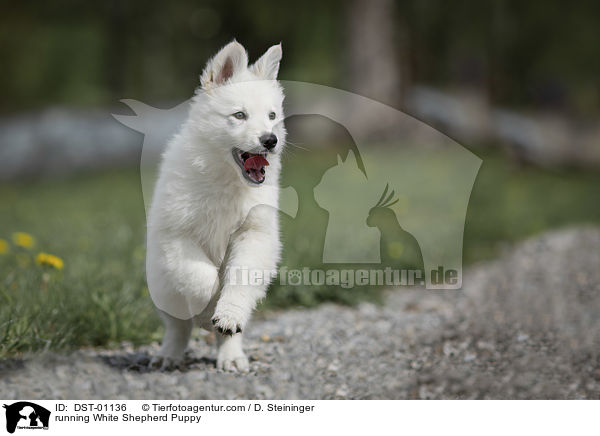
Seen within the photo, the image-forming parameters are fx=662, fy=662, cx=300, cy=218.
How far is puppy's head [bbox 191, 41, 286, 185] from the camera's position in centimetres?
283

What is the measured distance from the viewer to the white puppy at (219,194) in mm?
2818

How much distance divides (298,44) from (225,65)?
943cm

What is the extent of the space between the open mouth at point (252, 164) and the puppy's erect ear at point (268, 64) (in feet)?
1.19

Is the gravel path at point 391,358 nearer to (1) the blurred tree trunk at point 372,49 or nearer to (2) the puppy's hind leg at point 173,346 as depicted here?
(2) the puppy's hind leg at point 173,346

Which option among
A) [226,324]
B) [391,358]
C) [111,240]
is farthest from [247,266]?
[111,240]

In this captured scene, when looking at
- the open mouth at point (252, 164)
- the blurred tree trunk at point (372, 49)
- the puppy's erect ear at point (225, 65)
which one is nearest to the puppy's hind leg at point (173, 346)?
the open mouth at point (252, 164)

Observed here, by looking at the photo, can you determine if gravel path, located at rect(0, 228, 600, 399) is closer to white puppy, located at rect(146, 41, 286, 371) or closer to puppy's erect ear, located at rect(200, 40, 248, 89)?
white puppy, located at rect(146, 41, 286, 371)

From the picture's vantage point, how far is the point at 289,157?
313 centimetres

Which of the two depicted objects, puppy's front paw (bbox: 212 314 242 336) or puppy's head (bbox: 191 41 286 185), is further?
puppy's head (bbox: 191 41 286 185)
